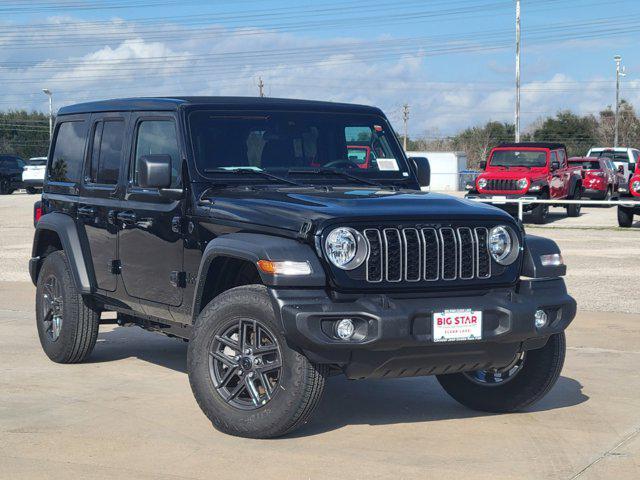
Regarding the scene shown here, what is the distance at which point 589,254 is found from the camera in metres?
19.1

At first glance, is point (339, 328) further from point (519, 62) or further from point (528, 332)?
point (519, 62)

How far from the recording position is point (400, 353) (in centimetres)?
602

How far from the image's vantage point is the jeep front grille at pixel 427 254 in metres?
6.12

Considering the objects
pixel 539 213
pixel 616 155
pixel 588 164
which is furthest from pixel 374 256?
pixel 616 155

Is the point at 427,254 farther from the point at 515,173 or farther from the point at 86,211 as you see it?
the point at 515,173

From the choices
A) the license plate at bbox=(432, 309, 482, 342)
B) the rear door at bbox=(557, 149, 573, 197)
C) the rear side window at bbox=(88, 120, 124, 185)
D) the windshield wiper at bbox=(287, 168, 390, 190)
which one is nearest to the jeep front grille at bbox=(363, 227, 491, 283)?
the license plate at bbox=(432, 309, 482, 342)

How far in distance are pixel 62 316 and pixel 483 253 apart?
143 inches

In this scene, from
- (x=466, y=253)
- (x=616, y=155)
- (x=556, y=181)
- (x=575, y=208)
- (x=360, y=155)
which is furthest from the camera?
(x=616, y=155)

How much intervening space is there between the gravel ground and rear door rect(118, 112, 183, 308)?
6278 mm

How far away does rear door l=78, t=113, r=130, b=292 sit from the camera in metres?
7.97

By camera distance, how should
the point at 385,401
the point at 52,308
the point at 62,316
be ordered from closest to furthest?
the point at 385,401, the point at 62,316, the point at 52,308

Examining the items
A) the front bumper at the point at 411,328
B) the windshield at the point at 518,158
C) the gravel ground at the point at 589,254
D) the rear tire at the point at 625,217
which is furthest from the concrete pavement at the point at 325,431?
the windshield at the point at 518,158

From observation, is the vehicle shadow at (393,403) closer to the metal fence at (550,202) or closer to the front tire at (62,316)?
the front tire at (62,316)

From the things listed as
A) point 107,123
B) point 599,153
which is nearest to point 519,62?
point 599,153
